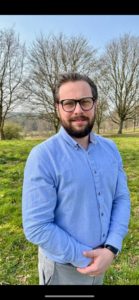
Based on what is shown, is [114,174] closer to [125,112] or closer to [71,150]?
[71,150]

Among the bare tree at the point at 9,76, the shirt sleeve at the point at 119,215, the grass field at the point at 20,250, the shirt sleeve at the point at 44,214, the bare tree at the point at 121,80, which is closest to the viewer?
the shirt sleeve at the point at 44,214

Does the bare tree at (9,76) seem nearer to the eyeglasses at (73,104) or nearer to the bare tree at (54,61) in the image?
the bare tree at (54,61)

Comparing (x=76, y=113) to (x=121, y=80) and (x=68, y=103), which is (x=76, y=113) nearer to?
(x=68, y=103)

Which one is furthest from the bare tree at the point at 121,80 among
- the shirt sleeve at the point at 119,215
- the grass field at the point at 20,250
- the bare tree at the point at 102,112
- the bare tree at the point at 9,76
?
the shirt sleeve at the point at 119,215

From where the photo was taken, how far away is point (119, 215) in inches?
55.1

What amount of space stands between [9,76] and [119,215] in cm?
1292

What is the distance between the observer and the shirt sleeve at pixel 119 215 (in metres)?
1.33

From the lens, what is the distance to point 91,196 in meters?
1.27

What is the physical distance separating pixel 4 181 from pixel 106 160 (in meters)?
3.62

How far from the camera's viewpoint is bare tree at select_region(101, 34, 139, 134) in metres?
16.9

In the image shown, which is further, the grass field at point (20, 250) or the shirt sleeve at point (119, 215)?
the grass field at point (20, 250)

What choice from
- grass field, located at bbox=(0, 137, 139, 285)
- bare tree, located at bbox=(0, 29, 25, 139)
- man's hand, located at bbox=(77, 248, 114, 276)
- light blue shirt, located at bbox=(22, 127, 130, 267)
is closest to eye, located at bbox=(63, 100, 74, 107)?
light blue shirt, located at bbox=(22, 127, 130, 267)

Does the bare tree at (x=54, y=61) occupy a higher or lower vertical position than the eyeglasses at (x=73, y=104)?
higher
